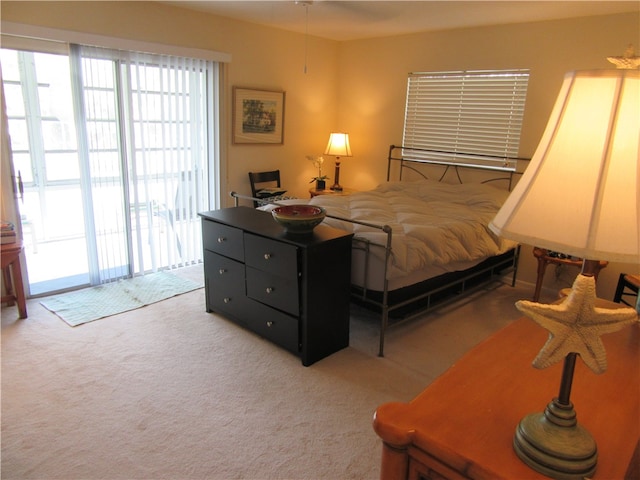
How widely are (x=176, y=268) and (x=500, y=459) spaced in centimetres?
403

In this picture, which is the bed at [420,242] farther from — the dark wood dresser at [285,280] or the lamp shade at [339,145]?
the lamp shade at [339,145]

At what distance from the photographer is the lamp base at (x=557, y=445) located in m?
0.83

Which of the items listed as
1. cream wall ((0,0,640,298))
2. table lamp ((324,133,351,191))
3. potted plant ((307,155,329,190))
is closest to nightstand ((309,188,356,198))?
potted plant ((307,155,329,190))

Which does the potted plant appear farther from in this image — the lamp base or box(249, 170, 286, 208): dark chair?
the lamp base

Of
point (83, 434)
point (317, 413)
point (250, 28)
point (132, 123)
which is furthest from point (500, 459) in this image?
point (250, 28)

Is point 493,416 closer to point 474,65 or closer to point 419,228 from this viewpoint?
point 419,228

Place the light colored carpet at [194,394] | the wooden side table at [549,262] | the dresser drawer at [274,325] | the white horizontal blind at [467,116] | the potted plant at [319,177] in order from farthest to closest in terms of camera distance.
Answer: the potted plant at [319,177]
the white horizontal blind at [467,116]
the wooden side table at [549,262]
the dresser drawer at [274,325]
the light colored carpet at [194,394]

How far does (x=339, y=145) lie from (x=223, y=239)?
2535 millimetres

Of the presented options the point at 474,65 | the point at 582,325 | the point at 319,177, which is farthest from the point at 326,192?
the point at 582,325

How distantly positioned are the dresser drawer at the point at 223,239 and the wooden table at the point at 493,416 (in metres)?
2.06

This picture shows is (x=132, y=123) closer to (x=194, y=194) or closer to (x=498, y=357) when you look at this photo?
(x=194, y=194)

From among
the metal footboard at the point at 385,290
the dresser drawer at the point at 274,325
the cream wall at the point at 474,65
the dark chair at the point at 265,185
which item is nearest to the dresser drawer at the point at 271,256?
the dresser drawer at the point at 274,325

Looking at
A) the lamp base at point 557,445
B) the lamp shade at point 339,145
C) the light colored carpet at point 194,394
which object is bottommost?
the light colored carpet at point 194,394

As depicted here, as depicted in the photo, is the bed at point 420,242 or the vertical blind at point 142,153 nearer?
the bed at point 420,242
